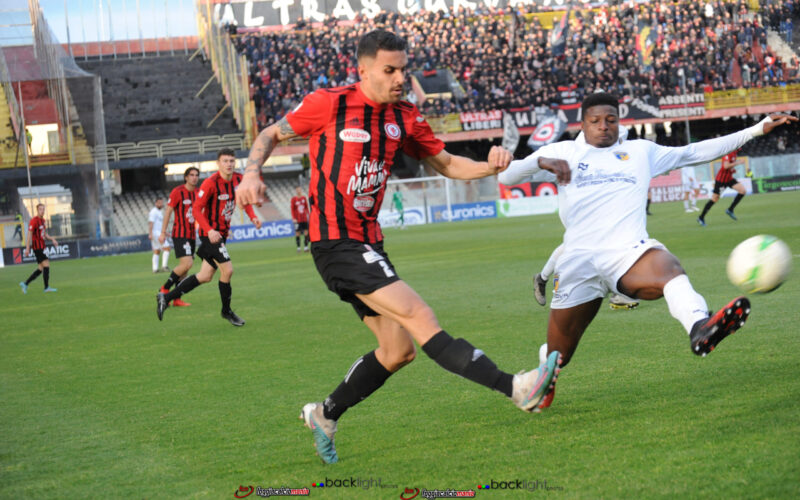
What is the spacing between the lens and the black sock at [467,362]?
437cm

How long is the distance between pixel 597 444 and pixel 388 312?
127 cm

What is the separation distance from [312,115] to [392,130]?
0.44 meters

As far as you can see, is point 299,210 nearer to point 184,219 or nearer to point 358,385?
point 184,219

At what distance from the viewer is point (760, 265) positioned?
5398 millimetres

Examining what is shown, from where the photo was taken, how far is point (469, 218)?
148ft

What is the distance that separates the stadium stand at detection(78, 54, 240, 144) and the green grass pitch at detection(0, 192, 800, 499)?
4032 centimetres

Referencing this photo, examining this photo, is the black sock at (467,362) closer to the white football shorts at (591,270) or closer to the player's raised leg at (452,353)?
the player's raised leg at (452,353)

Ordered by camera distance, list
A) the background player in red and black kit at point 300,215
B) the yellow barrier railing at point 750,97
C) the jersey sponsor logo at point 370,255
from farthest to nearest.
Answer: the yellow barrier railing at point 750,97 < the background player in red and black kit at point 300,215 < the jersey sponsor logo at point 370,255

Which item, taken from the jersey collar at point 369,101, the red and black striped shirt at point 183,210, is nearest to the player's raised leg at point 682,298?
the jersey collar at point 369,101

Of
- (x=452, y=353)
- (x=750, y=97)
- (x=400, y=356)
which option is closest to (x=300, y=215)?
(x=400, y=356)

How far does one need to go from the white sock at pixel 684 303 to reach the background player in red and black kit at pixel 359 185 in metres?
1.20

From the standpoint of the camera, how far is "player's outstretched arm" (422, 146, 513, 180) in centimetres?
492

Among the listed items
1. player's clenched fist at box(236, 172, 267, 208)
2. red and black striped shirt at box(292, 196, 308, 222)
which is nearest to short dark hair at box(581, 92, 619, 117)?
player's clenched fist at box(236, 172, 267, 208)

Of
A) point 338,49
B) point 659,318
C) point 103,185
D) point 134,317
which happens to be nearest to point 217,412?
point 659,318
